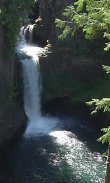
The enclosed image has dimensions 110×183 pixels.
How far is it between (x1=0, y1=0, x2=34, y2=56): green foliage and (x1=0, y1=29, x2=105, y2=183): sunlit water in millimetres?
7088

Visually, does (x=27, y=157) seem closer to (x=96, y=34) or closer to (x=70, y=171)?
(x=70, y=171)

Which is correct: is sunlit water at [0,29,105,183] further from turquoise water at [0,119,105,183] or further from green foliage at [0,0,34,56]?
green foliage at [0,0,34,56]

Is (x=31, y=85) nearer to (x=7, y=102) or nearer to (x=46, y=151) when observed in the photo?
(x=7, y=102)

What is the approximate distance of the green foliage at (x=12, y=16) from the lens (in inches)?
1135

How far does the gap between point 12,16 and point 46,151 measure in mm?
9713

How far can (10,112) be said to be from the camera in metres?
32.4

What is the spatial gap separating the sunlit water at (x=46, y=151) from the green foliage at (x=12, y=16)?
7.09 m

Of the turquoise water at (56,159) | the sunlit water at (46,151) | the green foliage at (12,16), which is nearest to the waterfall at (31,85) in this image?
the sunlit water at (46,151)

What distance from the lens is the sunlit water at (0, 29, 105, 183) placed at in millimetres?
26391

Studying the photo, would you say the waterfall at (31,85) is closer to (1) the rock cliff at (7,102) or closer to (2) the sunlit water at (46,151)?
(2) the sunlit water at (46,151)

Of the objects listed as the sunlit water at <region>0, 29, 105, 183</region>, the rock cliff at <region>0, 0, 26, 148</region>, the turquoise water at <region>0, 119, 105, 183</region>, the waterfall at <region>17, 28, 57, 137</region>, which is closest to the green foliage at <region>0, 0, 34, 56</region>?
the rock cliff at <region>0, 0, 26, 148</region>

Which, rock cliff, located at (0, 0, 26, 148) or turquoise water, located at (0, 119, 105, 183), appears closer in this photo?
turquoise water, located at (0, 119, 105, 183)

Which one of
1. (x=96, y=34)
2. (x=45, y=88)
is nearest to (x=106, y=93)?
(x=45, y=88)

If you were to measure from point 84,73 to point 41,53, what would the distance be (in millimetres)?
4549
